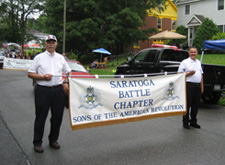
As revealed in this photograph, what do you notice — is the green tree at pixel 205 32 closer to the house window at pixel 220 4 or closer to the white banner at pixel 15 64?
the house window at pixel 220 4

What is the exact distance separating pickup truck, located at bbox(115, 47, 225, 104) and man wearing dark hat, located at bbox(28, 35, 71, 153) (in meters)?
5.43

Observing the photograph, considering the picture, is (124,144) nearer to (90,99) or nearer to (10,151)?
(90,99)

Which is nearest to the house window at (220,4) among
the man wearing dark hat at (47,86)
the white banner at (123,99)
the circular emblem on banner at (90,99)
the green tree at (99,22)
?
the green tree at (99,22)

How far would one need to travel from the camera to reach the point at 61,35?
2930 cm

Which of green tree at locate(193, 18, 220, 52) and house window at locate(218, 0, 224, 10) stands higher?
house window at locate(218, 0, 224, 10)

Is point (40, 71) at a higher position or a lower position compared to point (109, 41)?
lower

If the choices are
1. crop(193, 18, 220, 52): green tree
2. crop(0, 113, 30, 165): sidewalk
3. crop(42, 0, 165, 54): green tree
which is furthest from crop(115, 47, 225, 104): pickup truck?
crop(193, 18, 220, 52): green tree

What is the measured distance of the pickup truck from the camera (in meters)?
8.43

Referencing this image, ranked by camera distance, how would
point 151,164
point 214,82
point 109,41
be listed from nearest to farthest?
point 151,164
point 214,82
point 109,41

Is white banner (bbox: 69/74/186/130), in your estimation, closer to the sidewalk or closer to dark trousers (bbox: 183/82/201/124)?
dark trousers (bbox: 183/82/201/124)

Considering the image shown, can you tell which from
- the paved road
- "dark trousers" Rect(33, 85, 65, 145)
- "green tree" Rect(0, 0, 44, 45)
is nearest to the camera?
the paved road

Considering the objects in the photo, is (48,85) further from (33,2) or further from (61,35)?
(33,2)

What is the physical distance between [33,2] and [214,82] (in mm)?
52702

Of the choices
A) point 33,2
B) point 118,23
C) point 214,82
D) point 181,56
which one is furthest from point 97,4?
point 33,2
